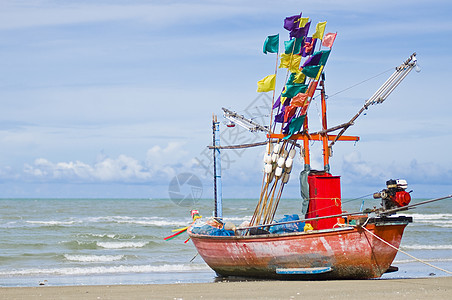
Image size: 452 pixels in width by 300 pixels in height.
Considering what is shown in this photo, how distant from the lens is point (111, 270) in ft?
63.8

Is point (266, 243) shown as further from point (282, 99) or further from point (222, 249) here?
point (282, 99)

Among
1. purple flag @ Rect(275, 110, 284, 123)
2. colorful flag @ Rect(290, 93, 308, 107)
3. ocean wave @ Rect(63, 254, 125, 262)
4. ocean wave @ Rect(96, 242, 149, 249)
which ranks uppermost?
colorful flag @ Rect(290, 93, 308, 107)

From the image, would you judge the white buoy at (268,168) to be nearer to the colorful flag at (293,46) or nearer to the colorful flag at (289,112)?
the colorful flag at (289,112)

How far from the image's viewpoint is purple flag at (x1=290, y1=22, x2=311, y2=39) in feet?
51.3

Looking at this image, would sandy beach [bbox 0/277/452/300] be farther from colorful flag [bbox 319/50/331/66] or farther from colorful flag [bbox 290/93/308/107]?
colorful flag [bbox 319/50/331/66]

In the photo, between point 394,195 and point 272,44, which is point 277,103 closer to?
point 272,44

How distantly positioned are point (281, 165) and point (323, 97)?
1.99 meters

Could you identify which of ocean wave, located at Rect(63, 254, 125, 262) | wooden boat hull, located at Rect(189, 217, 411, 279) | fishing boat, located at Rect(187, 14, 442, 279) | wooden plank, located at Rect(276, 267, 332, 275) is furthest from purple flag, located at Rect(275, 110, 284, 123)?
ocean wave, located at Rect(63, 254, 125, 262)

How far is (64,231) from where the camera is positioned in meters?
35.3

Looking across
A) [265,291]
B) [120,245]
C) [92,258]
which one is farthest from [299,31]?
[120,245]

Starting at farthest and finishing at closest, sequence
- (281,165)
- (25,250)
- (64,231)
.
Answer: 1. (64,231)
2. (25,250)
3. (281,165)

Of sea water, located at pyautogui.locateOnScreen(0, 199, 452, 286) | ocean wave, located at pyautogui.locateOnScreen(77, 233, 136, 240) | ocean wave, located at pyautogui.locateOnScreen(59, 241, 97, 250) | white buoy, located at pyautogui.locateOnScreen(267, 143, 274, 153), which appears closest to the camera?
white buoy, located at pyautogui.locateOnScreen(267, 143, 274, 153)

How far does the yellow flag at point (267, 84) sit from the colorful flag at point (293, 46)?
861 mm

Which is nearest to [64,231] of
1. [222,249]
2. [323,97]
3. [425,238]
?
[425,238]
